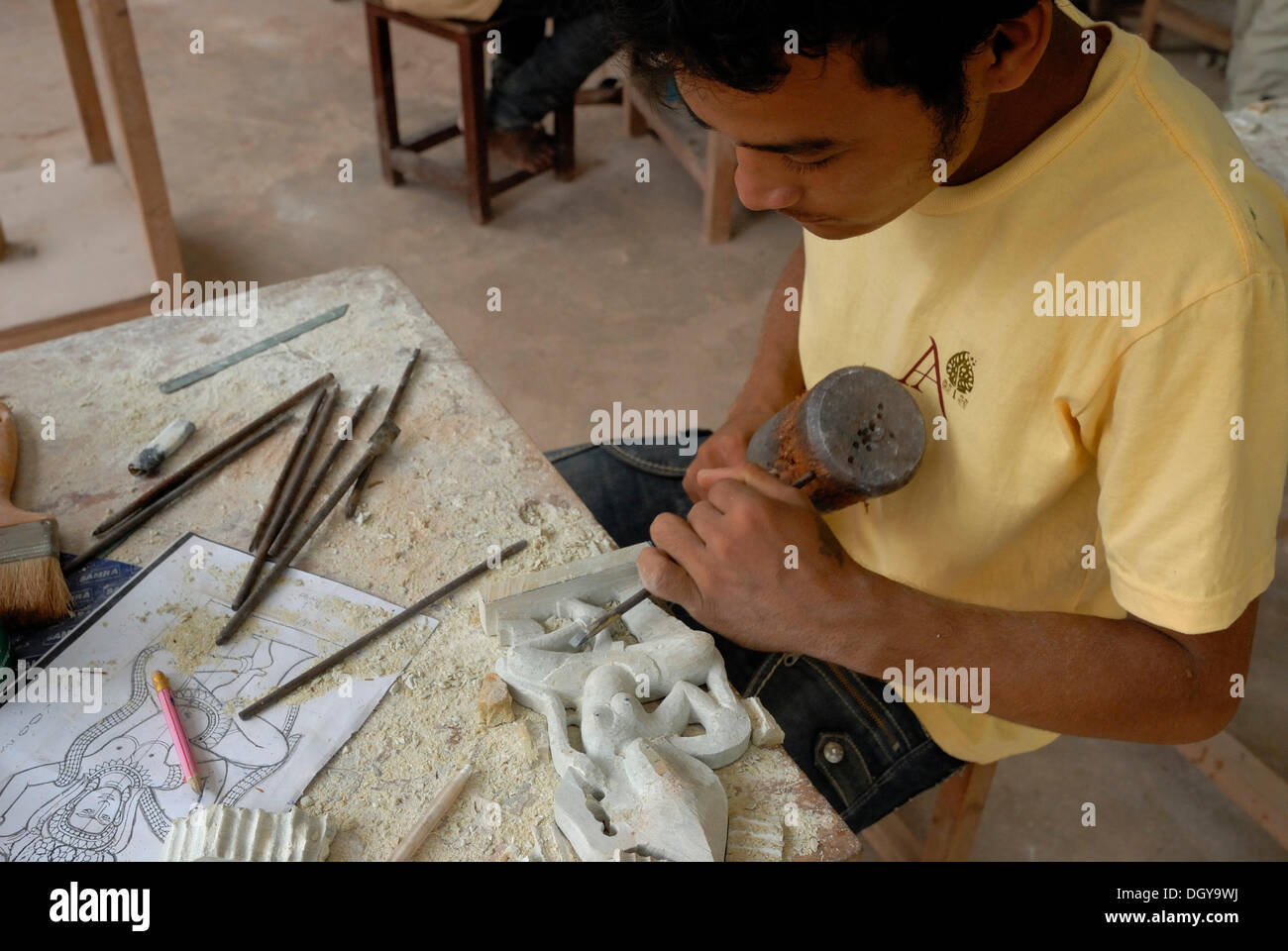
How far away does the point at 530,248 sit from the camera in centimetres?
359

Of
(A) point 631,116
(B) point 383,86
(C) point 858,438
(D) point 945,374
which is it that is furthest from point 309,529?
(A) point 631,116

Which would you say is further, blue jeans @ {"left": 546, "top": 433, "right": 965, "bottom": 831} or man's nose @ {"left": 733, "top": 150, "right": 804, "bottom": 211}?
blue jeans @ {"left": 546, "top": 433, "right": 965, "bottom": 831}

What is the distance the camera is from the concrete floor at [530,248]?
2117 mm

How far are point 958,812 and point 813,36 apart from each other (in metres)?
1.19

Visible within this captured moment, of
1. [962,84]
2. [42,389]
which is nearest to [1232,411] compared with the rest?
[962,84]

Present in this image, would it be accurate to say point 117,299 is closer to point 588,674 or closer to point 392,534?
point 392,534

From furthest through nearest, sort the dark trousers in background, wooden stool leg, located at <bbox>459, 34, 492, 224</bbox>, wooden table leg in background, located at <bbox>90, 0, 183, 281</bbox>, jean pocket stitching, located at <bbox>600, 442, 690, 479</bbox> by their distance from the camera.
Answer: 1. the dark trousers in background
2. wooden stool leg, located at <bbox>459, 34, 492, 224</bbox>
3. wooden table leg in background, located at <bbox>90, 0, 183, 281</bbox>
4. jean pocket stitching, located at <bbox>600, 442, 690, 479</bbox>

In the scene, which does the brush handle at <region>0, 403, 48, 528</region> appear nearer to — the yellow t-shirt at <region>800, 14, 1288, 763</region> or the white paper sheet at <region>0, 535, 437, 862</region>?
the white paper sheet at <region>0, 535, 437, 862</region>

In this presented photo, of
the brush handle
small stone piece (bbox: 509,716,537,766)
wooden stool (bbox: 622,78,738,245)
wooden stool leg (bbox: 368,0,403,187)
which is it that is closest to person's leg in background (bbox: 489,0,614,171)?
wooden stool (bbox: 622,78,738,245)

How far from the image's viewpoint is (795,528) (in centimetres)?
105

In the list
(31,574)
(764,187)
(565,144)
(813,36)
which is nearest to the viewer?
(813,36)

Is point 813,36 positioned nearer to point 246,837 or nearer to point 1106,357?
point 1106,357

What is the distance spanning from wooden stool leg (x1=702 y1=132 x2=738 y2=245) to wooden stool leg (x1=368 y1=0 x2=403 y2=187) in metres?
1.14

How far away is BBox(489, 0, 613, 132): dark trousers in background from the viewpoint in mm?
3357
